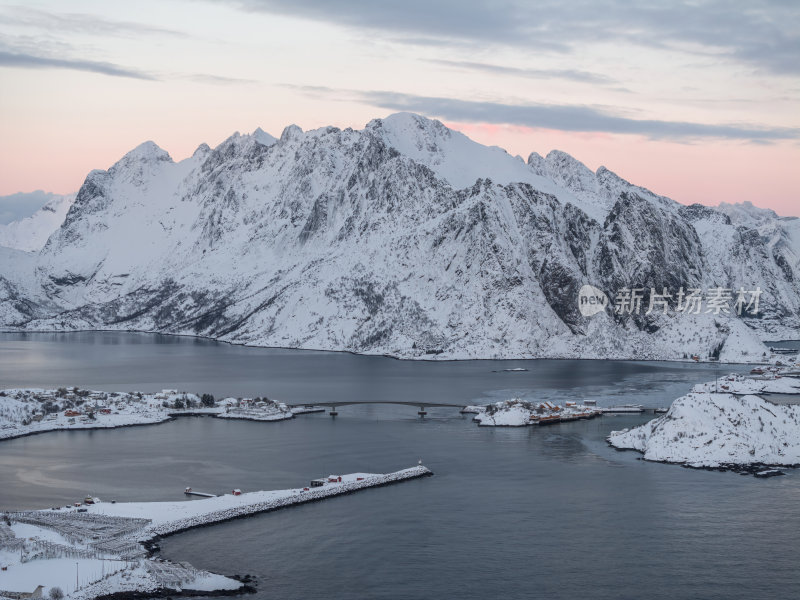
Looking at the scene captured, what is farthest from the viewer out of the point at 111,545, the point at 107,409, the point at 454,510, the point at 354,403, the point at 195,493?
the point at 354,403

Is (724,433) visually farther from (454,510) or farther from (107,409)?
(107,409)

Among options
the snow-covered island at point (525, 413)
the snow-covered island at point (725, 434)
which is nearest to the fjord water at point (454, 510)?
the snow-covered island at point (725, 434)

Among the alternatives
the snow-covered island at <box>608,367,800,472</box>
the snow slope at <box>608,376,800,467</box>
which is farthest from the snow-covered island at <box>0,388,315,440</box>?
the snow-covered island at <box>608,367,800,472</box>

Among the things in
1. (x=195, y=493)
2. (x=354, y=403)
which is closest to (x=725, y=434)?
(x=195, y=493)

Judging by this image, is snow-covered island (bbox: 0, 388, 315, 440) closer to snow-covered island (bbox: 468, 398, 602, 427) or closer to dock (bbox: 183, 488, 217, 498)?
snow-covered island (bbox: 468, 398, 602, 427)

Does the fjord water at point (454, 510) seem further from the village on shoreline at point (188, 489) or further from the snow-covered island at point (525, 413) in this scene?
the snow-covered island at point (525, 413)

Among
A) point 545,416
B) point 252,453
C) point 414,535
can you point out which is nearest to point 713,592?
point 414,535
